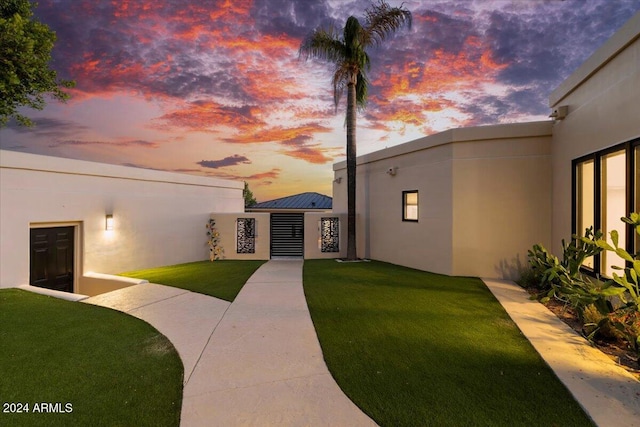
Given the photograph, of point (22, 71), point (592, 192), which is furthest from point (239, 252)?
point (592, 192)

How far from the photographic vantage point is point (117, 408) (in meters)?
2.32

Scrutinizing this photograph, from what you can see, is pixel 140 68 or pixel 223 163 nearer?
pixel 140 68

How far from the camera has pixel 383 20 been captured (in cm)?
882

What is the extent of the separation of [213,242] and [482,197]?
346 inches

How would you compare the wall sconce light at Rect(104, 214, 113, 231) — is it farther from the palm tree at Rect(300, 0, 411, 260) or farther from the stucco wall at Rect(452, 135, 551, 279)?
the stucco wall at Rect(452, 135, 551, 279)

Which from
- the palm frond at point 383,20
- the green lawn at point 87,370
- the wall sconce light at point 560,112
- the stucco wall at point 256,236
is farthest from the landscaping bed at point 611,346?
the palm frond at point 383,20

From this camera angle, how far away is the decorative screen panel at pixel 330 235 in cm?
1074

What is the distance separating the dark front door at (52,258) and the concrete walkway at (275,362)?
272 cm

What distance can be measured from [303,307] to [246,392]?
8.06 ft

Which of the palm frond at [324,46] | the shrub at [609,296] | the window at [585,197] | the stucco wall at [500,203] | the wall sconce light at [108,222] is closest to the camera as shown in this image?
the shrub at [609,296]

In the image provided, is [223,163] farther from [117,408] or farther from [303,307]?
[117,408]

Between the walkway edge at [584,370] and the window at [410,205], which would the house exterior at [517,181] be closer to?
the window at [410,205]

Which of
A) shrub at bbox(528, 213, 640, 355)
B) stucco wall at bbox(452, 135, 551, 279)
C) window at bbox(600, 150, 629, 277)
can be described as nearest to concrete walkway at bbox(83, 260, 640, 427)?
shrub at bbox(528, 213, 640, 355)

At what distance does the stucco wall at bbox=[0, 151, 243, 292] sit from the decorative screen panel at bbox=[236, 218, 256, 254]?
1307 mm
